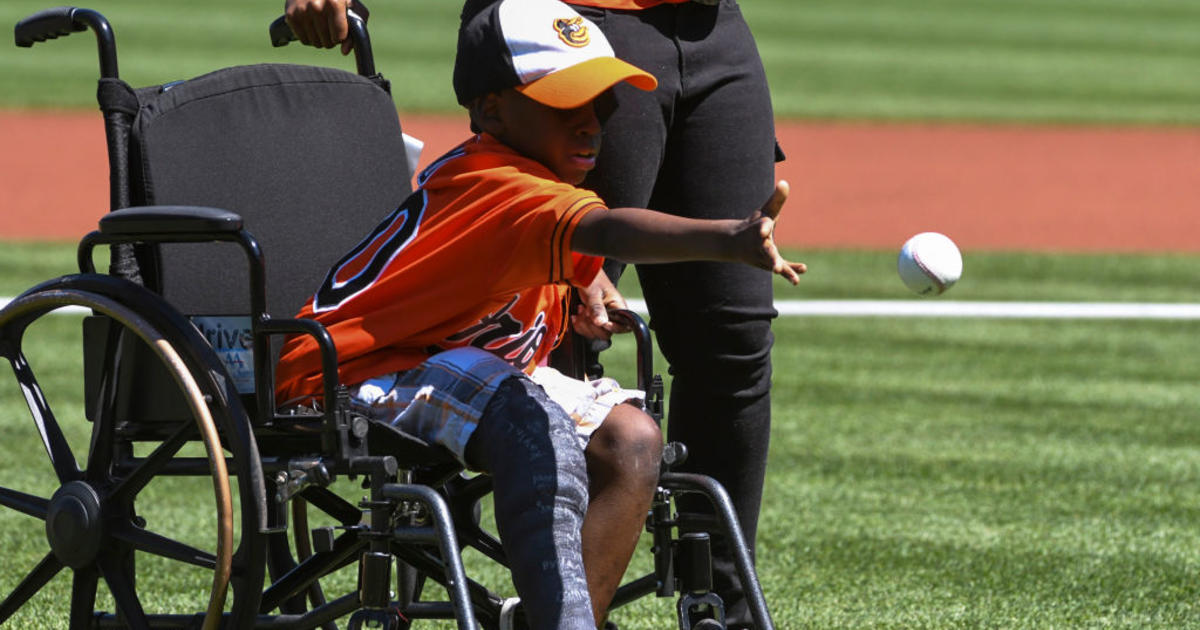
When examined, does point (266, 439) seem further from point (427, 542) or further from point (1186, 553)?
point (1186, 553)

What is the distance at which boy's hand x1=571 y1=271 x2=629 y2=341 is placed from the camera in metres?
3.36

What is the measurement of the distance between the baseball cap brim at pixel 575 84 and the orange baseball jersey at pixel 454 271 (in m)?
0.11

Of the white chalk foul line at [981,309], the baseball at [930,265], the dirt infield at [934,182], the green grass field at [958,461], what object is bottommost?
the dirt infield at [934,182]

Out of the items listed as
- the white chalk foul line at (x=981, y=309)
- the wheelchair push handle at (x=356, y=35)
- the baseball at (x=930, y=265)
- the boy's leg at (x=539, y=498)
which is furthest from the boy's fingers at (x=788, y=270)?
the white chalk foul line at (x=981, y=309)

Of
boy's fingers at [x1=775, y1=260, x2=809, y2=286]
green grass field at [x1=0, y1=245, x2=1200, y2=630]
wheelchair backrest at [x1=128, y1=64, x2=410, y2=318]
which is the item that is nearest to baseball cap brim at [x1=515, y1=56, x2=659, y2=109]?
boy's fingers at [x1=775, y1=260, x2=809, y2=286]

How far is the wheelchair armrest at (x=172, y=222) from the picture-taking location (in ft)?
9.42

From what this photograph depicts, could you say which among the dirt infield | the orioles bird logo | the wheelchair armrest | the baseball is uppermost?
the orioles bird logo

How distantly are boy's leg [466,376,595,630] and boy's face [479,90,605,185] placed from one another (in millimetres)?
390

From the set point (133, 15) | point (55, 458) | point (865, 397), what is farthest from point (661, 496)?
point (133, 15)

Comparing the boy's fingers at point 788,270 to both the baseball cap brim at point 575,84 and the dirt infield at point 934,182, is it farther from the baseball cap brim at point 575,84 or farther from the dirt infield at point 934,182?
the dirt infield at point 934,182

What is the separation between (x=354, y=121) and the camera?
12.0 feet

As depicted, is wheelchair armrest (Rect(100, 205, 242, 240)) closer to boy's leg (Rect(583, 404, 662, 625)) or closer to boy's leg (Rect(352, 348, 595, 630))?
boy's leg (Rect(352, 348, 595, 630))

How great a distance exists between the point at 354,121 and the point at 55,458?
0.88 metres

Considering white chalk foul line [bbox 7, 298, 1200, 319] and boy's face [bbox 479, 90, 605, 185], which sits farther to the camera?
white chalk foul line [bbox 7, 298, 1200, 319]
